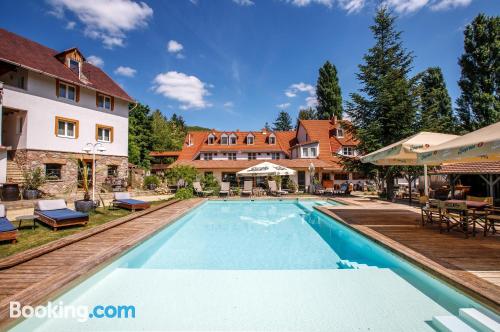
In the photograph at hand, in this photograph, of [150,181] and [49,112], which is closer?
[49,112]

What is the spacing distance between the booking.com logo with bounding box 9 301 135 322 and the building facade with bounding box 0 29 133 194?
46.0 feet

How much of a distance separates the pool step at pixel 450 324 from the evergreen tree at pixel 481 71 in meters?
28.2

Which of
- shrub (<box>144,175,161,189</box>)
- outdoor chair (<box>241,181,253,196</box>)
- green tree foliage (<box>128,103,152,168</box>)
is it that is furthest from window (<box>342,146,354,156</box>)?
green tree foliage (<box>128,103,152,168</box>)

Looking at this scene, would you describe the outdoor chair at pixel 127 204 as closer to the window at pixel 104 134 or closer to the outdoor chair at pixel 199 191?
the outdoor chair at pixel 199 191

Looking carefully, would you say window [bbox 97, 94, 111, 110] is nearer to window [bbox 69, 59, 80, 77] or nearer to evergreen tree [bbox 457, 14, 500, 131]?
window [bbox 69, 59, 80, 77]

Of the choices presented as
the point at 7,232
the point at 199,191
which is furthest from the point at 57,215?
the point at 199,191

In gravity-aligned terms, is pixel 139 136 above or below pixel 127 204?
above

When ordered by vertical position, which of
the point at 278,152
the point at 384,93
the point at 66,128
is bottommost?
the point at 278,152

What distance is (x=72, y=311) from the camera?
158 inches

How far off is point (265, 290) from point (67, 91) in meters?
21.8

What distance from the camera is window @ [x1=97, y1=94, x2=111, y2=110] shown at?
21.2 metres

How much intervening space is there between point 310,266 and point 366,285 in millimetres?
1616

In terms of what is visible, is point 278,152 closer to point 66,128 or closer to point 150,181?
point 150,181

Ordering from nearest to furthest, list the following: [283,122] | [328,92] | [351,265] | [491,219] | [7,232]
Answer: [351,265] < [7,232] < [491,219] < [328,92] < [283,122]
